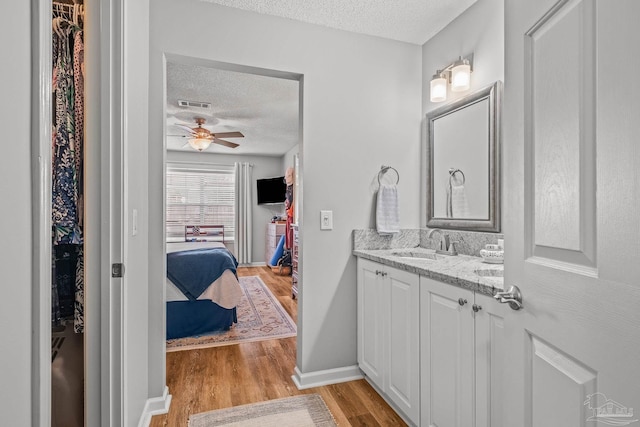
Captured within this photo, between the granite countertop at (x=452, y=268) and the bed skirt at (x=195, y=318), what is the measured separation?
167 cm

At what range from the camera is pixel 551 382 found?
2.54 feet

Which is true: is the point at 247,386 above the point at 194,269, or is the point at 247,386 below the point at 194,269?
below

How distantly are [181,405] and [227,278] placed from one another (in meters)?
1.29

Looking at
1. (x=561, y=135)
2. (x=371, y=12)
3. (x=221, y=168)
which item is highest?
(x=371, y=12)

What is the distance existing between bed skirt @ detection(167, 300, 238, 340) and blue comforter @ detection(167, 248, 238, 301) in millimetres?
157

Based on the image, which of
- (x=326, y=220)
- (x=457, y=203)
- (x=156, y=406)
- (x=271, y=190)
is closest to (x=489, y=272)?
(x=457, y=203)

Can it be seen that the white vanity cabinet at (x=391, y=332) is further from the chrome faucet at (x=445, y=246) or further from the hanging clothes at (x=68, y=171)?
the hanging clothes at (x=68, y=171)

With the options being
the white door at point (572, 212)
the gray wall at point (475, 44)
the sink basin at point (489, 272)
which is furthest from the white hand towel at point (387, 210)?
the white door at point (572, 212)

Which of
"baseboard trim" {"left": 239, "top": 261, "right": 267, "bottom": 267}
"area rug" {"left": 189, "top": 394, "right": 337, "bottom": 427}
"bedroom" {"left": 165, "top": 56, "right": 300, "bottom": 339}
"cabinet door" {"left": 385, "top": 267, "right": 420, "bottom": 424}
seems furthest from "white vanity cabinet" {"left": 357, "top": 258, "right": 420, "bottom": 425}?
"baseboard trim" {"left": 239, "top": 261, "right": 267, "bottom": 267}

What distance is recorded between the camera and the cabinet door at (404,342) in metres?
1.69

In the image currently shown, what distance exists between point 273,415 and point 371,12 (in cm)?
252

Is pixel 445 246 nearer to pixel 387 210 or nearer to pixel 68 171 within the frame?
pixel 387 210
